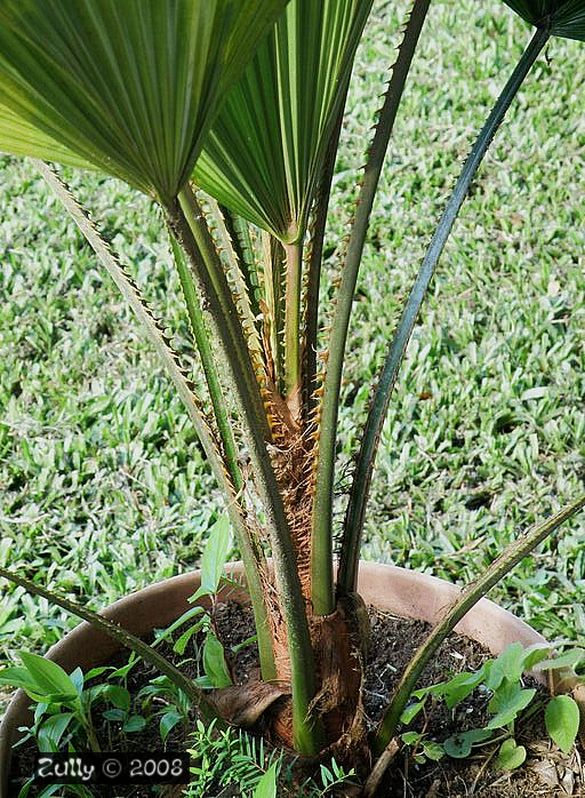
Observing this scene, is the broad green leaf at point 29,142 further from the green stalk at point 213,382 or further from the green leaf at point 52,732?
the green leaf at point 52,732

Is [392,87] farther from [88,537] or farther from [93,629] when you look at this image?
[88,537]

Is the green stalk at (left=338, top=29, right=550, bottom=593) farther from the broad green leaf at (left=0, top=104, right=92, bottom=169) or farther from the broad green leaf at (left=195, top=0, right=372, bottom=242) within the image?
the broad green leaf at (left=0, top=104, right=92, bottom=169)

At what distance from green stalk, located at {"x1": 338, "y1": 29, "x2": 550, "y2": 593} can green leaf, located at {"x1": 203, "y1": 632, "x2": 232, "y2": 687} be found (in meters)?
0.20

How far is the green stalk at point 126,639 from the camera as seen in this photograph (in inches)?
32.7

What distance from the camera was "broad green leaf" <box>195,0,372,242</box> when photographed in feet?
2.40

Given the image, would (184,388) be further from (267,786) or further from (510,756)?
(510,756)

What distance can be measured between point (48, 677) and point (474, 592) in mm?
428

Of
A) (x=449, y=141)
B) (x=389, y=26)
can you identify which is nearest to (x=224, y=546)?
(x=449, y=141)

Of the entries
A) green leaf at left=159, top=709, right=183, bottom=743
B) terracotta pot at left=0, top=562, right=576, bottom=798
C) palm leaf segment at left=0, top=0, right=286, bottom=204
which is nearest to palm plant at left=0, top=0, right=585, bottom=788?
palm leaf segment at left=0, top=0, right=286, bottom=204

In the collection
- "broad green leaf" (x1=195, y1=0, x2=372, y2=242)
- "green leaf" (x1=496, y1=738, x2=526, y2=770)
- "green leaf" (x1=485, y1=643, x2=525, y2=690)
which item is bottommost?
"green leaf" (x1=496, y1=738, x2=526, y2=770)

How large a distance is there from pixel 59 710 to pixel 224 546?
24 centimetres

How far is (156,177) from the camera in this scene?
602 millimetres

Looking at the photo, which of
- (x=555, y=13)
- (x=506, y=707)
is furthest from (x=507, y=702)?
(x=555, y=13)

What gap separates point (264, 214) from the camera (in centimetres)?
82
